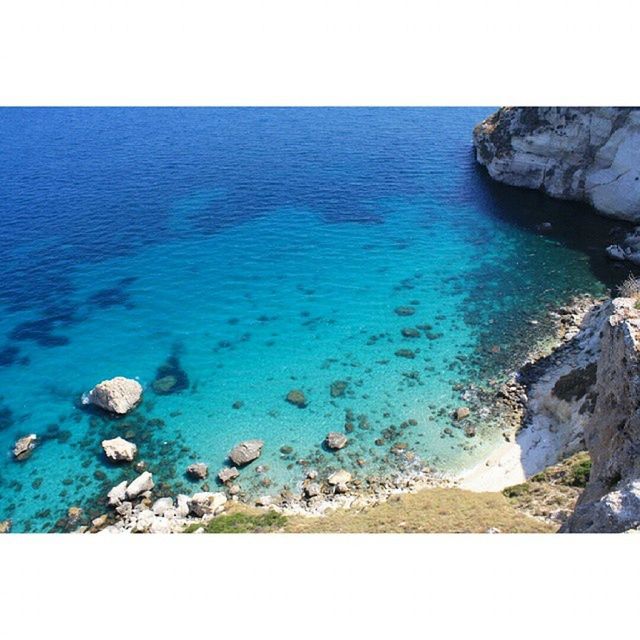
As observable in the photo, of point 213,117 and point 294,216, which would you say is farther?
point 213,117

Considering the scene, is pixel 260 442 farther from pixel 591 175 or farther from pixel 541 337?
pixel 591 175

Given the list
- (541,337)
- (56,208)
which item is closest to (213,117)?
(56,208)

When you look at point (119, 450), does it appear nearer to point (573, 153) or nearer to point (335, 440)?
point (335, 440)

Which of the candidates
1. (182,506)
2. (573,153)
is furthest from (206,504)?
(573,153)

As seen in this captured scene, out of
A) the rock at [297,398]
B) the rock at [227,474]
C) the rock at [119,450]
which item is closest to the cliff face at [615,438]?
the rock at [297,398]

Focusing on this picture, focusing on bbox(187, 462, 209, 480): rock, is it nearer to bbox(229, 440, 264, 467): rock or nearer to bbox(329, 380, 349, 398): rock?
bbox(229, 440, 264, 467): rock

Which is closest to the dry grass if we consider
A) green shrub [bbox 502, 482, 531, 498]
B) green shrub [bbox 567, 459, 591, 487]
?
green shrub [bbox 502, 482, 531, 498]
